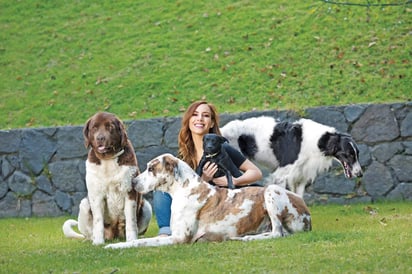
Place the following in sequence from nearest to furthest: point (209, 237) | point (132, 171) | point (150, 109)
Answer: point (209, 237) → point (132, 171) → point (150, 109)

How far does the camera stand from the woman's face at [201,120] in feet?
29.1

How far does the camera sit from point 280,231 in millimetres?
7910

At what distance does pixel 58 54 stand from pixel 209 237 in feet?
30.2

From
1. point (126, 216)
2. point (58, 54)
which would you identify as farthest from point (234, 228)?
point (58, 54)

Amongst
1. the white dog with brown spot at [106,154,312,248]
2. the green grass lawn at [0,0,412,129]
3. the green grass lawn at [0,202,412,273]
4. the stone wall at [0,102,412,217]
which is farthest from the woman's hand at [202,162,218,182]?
the green grass lawn at [0,0,412,129]

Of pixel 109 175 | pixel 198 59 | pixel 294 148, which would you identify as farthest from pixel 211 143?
pixel 198 59

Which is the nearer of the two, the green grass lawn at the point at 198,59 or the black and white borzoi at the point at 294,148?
the black and white borzoi at the point at 294,148

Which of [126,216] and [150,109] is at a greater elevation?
[150,109]

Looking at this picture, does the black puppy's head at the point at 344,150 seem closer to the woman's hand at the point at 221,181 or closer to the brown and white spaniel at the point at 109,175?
the woman's hand at the point at 221,181

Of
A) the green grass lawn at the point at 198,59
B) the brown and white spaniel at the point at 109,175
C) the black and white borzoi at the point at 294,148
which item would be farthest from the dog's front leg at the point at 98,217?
the green grass lawn at the point at 198,59

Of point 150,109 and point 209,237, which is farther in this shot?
point 150,109

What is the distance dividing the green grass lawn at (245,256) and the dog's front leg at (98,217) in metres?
0.14

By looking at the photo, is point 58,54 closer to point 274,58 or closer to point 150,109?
point 150,109

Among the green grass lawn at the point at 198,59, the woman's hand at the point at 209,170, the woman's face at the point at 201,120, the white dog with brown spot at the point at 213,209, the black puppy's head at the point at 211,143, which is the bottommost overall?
the white dog with brown spot at the point at 213,209
